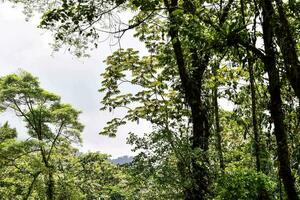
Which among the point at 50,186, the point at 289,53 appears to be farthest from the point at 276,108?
the point at 50,186

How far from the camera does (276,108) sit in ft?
22.2

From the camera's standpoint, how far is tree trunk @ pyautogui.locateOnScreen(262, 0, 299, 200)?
21.4 ft

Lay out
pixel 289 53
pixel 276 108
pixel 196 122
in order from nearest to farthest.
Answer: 1. pixel 289 53
2. pixel 276 108
3. pixel 196 122

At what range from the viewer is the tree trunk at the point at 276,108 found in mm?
6527

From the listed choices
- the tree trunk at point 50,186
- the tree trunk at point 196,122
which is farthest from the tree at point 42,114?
the tree trunk at point 196,122

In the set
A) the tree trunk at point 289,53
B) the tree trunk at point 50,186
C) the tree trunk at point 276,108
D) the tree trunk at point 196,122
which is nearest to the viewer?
the tree trunk at point 289,53

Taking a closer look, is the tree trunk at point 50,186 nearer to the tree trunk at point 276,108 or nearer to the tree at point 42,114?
the tree at point 42,114

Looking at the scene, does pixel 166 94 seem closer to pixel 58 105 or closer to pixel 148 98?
pixel 148 98

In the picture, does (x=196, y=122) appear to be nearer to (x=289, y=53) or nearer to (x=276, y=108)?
(x=276, y=108)

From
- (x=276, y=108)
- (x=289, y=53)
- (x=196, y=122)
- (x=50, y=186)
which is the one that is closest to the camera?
(x=289, y=53)

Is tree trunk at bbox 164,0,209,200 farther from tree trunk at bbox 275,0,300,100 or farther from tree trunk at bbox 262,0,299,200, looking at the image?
tree trunk at bbox 275,0,300,100

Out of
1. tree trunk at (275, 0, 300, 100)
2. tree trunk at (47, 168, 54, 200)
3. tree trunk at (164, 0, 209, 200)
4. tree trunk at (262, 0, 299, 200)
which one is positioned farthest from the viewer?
tree trunk at (47, 168, 54, 200)

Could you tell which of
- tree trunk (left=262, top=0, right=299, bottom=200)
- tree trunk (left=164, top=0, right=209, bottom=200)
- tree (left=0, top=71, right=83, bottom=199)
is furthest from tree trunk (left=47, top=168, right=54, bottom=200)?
tree trunk (left=262, top=0, right=299, bottom=200)

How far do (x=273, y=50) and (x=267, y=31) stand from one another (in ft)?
1.07
